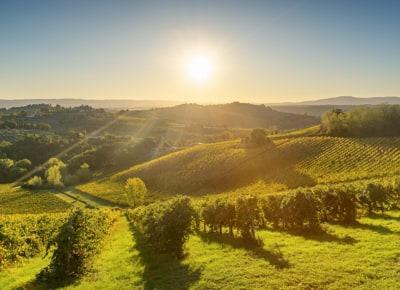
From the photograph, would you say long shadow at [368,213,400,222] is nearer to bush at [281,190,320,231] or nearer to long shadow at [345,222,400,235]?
long shadow at [345,222,400,235]

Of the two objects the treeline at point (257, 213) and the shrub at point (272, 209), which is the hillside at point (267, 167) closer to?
the treeline at point (257, 213)

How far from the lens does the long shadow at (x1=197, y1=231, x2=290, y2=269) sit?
90.7 ft

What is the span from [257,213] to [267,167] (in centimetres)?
8196

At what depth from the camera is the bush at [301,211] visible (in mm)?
37781

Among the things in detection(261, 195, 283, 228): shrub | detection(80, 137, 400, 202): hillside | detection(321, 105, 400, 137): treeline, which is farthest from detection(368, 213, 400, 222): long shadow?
detection(321, 105, 400, 137): treeline

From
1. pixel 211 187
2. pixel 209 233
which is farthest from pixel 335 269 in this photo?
pixel 211 187

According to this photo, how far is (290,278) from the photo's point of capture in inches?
945

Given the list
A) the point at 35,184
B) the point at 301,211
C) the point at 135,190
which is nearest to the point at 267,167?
the point at 135,190

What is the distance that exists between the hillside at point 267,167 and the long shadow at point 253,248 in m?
55.6

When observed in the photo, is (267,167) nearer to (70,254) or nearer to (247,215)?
(247,215)

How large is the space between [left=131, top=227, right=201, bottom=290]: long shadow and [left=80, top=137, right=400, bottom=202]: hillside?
63.7 metres

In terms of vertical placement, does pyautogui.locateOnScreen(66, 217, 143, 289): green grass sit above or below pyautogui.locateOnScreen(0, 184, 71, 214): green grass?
above

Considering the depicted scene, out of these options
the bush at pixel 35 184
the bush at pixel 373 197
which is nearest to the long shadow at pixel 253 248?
the bush at pixel 373 197

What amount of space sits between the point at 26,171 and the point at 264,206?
162993mm
